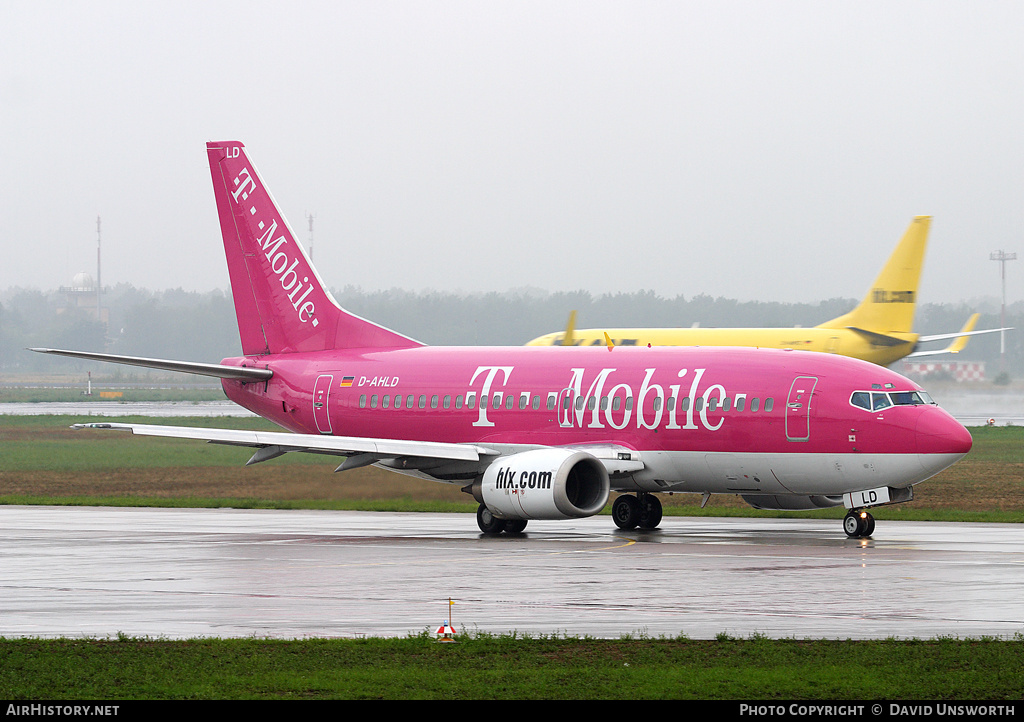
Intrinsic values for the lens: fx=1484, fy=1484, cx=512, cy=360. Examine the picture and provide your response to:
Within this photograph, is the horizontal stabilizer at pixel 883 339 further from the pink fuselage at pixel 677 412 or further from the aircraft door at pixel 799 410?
the aircraft door at pixel 799 410

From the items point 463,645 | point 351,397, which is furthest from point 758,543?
point 463,645

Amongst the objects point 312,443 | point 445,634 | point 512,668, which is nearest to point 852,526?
point 312,443

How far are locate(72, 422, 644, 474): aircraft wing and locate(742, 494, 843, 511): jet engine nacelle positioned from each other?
313 cm

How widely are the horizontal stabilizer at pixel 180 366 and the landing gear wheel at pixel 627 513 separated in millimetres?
10674

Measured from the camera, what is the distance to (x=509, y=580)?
22.7 metres

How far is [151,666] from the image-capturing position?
14234mm

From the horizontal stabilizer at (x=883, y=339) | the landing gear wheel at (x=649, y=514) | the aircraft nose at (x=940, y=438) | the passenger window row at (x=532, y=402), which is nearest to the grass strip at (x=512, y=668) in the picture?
the aircraft nose at (x=940, y=438)

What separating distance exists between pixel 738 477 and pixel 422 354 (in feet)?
33.5

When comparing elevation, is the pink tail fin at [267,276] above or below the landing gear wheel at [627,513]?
above

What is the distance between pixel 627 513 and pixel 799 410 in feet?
17.6

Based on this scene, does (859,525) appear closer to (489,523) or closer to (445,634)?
(489,523)

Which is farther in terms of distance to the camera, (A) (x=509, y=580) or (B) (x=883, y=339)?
(B) (x=883, y=339)

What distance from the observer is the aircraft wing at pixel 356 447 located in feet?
104

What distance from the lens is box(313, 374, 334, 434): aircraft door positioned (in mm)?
38500
